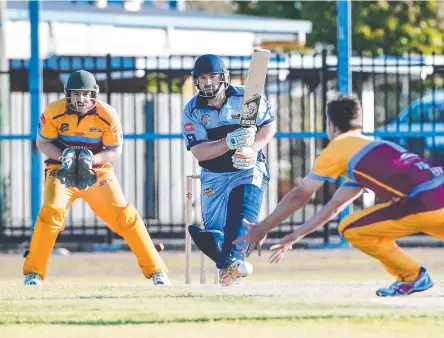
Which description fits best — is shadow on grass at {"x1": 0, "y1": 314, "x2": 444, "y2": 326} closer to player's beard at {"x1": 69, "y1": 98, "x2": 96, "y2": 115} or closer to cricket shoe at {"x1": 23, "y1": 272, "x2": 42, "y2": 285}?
cricket shoe at {"x1": 23, "y1": 272, "x2": 42, "y2": 285}

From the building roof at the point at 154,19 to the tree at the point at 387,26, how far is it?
22.9ft

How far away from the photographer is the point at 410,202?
9758 millimetres

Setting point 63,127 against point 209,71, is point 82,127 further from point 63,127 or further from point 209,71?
point 209,71

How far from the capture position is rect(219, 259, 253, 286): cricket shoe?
11.5 meters

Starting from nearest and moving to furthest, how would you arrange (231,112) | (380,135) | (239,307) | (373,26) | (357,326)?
(357,326), (239,307), (231,112), (380,135), (373,26)

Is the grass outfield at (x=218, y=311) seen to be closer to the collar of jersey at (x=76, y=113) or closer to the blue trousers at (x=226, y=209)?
the blue trousers at (x=226, y=209)

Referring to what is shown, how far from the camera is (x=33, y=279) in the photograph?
12.7 metres

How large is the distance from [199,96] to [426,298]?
303cm

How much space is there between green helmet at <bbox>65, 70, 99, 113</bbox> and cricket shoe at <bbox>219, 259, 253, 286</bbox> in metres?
2.03

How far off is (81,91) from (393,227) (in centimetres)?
381

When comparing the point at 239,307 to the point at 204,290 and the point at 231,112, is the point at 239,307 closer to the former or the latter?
the point at 204,290

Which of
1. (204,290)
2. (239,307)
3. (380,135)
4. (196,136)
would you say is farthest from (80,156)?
(380,135)

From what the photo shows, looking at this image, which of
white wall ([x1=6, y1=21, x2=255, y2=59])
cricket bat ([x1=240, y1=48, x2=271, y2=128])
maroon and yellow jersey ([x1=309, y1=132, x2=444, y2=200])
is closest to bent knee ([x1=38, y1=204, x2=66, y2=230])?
cricket bat ([x1=240, y1=48, x2=271, y2=128])

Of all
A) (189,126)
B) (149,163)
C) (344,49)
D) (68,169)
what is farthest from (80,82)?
(149,163)
